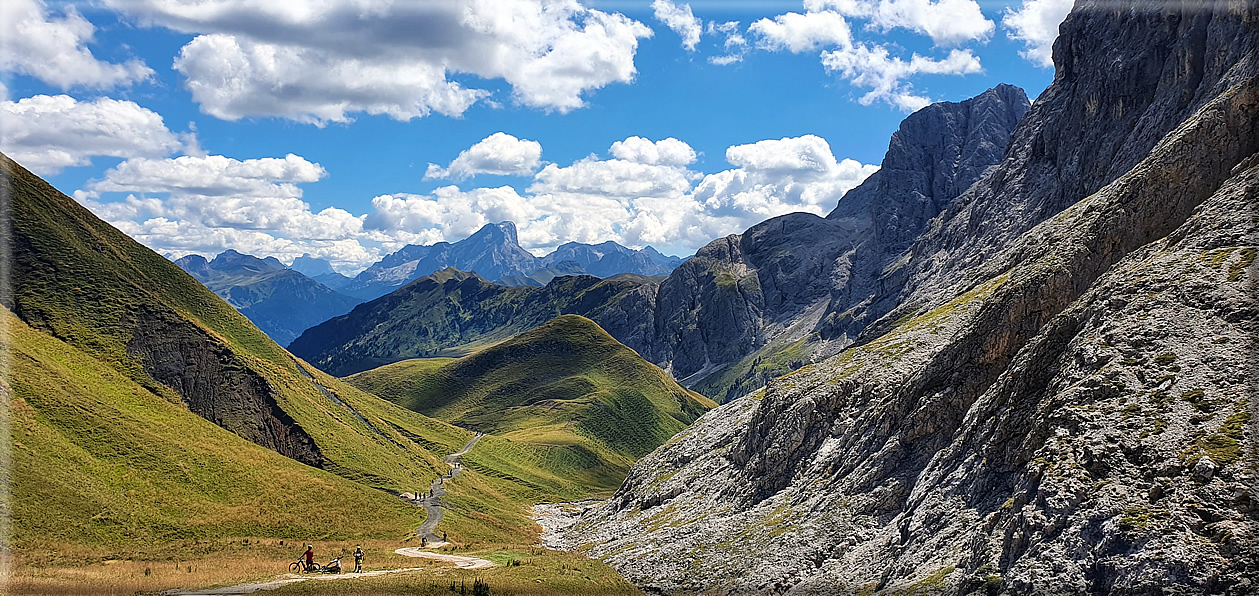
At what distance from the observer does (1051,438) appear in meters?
48.0

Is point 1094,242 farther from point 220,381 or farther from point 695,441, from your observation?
point 220,381

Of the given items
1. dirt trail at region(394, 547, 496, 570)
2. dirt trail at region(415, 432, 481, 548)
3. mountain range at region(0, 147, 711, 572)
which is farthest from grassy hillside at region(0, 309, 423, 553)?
dirt trail at region(394, 547, 496, 570)

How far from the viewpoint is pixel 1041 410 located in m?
51.3

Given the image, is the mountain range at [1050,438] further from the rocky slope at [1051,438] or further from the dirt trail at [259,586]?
the dirt trail at [259,586]

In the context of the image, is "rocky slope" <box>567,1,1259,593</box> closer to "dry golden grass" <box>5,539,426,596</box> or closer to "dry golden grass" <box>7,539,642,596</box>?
"dry golden grass" <box>7,539,642,596</box>

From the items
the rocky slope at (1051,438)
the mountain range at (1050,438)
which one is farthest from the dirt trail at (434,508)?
the rocky slope at (1051,438)

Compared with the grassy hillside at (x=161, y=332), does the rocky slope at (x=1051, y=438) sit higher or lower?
lower

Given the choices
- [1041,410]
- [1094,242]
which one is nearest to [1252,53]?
[1094,242]

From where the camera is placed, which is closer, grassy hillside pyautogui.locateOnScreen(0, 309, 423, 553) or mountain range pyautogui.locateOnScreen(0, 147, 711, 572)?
grassy hillside pyautogui.locateOnScreen(0, 309, 423, 553)

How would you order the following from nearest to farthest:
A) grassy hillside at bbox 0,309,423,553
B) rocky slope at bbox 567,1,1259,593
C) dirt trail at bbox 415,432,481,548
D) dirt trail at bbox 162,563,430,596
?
rocky slope at bbox 567,1,1259,593
dirt trail at bbox 162,563,430,596
grassy hillside at bbox 0,309,423,553
dirt trail at bbox 415,432,481,548

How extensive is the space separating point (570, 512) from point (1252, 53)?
162035 millimetres

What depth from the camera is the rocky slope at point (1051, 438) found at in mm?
38969

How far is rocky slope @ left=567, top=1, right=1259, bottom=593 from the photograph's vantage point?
1534 inches

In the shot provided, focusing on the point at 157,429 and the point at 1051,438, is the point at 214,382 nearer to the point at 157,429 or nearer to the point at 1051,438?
the point at 157,429
